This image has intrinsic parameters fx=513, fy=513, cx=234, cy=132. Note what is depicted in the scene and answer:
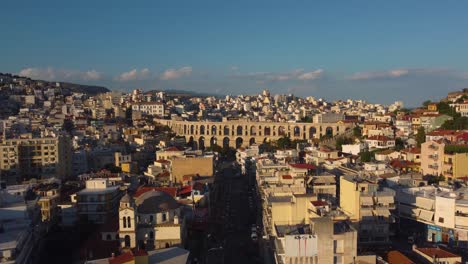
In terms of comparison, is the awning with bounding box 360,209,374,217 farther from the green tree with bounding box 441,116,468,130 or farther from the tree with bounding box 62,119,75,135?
the tree with bounding box 62,119,75,135

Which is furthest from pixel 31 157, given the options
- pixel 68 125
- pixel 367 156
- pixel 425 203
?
pixel 425 203

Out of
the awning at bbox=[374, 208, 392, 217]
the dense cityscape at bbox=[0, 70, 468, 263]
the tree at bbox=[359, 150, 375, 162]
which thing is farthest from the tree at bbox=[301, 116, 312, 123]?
the awning at bbox=[374, 208, 392, 217]

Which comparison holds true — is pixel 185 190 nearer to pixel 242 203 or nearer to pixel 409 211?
pixel 242 203

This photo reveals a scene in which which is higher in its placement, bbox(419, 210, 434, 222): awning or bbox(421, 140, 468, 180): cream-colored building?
bbox(421, 140, 468, 180): cream-colored building

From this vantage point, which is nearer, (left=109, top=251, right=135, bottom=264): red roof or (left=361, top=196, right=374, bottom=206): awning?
(left=109, top=251, right=135, bottom=264): red roof

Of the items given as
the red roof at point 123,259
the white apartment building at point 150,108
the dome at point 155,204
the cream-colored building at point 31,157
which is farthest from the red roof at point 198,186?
the white apartment building at point 150,108

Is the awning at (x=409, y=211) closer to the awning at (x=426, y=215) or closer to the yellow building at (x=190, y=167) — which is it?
the awning at (x=426, y=215)
